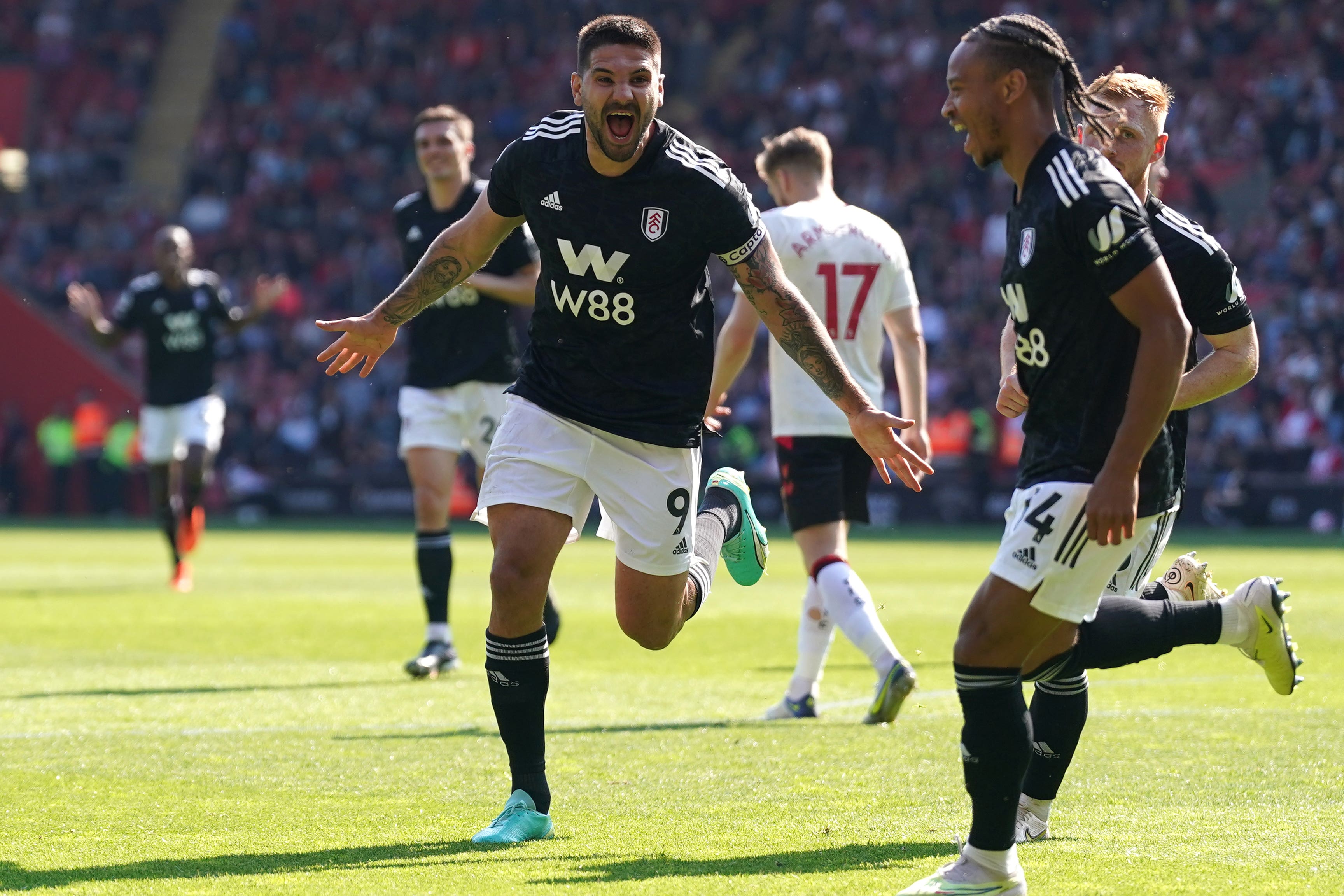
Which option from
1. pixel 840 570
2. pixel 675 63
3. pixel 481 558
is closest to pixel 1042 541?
pixel 840 570

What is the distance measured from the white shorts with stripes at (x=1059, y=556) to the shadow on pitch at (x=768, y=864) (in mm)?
930

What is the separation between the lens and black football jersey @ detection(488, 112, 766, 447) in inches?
211

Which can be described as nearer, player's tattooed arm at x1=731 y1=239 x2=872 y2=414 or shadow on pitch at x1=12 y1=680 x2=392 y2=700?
player's tattooed arm at x1=731 y1=239 x2=872 y2=414

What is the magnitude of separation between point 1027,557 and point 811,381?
367 centimetres

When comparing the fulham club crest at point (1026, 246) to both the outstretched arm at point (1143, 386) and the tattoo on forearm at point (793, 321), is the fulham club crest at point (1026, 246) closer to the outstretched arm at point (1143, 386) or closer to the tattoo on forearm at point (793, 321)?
the outstretched arm at point (1143, 386)

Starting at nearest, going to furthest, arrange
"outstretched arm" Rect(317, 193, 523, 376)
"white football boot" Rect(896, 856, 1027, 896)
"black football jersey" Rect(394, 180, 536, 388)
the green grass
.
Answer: "white football boot" Rect(896, 856, 1027, 896)
the green grass
"outstretched arm" Rect(317, 193, 523, 376)
"black football jersey" Rect(394, 180, 536, 388)

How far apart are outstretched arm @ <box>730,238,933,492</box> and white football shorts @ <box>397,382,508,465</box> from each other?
4275 mm

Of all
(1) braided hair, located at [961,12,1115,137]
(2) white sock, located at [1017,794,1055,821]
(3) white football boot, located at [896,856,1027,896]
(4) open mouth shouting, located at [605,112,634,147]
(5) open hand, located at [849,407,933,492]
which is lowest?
(2) white sock, located at [1017,794,1055,821]

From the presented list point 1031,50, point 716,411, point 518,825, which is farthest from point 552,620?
point 1031,50

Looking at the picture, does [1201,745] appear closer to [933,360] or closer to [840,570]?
[840,570]

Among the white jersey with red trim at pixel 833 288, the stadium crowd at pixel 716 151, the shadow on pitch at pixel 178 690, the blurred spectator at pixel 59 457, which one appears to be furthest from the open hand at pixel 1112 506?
the blurred spectator at pixel 59 457

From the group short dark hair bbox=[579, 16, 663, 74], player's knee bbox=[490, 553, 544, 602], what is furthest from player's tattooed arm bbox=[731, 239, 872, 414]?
player's knee bbox=[490, 553, 544, 602]

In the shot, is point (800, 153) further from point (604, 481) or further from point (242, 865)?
point (242, 865)

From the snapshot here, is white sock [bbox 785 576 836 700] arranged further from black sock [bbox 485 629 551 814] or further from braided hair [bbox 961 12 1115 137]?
braided hair [bbox 961 12 1115 137]
